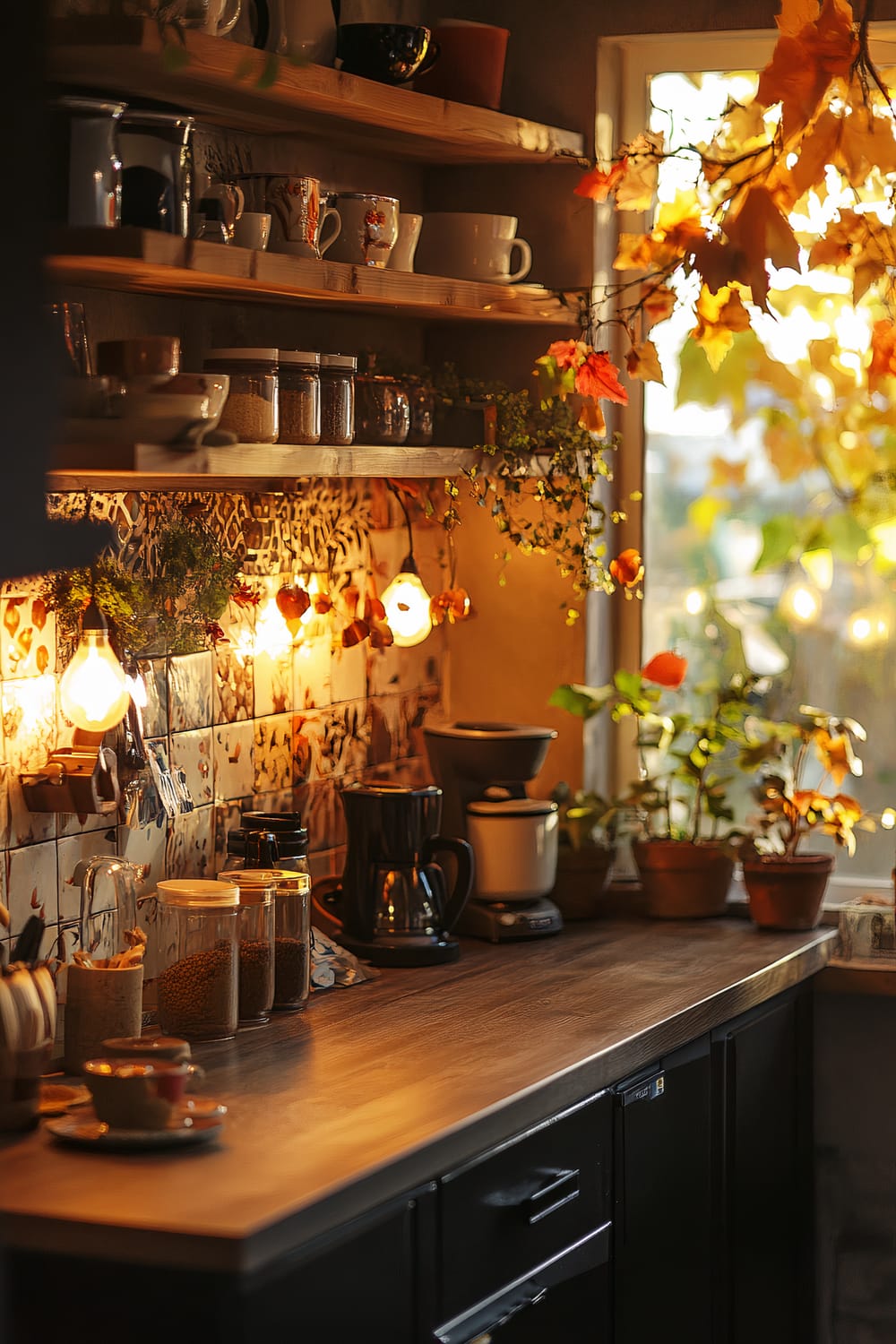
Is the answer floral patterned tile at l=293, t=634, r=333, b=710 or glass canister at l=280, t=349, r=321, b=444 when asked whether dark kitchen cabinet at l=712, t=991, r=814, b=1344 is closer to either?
floral patterned tile at l=293, t=634, r=333, b=710

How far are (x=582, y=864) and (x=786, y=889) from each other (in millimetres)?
375

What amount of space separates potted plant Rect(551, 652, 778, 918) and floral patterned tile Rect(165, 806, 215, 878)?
832 millimetres

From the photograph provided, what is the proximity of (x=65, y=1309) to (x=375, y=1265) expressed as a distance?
0.33 meters

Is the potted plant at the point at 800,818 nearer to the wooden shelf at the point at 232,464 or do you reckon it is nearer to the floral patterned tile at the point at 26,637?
the wooden shelf at the point at 232,464

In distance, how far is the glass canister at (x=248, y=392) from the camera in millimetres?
2461

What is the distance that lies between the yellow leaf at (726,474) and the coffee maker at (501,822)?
64 cm

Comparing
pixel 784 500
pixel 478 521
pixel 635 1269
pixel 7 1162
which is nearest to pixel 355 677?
pixel 478 521

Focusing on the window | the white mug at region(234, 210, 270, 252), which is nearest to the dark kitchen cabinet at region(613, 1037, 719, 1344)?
the window

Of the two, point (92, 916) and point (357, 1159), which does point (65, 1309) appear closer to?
point (357, 1159)

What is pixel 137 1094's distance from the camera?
1.94m

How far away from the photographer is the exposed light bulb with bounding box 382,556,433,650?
3127 millimetres

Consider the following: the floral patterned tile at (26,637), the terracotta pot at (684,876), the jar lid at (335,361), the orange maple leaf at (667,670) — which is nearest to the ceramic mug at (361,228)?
the jar lid at (335,361)

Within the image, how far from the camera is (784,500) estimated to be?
3.45 m

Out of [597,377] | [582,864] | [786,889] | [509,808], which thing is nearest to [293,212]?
[597,377]
